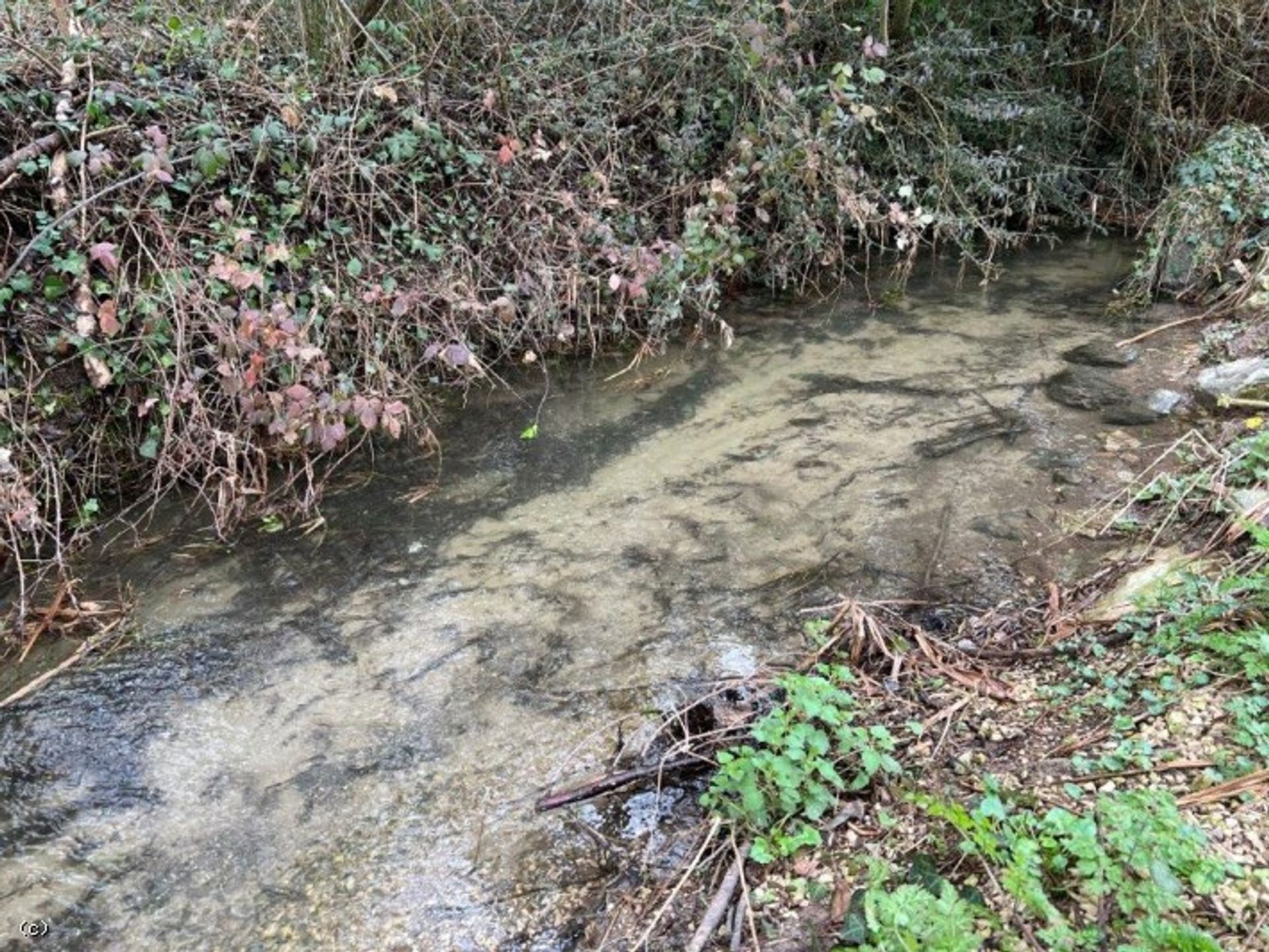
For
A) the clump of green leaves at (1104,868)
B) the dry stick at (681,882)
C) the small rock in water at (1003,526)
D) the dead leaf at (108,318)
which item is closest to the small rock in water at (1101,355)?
the small rock in water at (1003,526)

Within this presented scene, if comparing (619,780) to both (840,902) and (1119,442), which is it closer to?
(840,902)

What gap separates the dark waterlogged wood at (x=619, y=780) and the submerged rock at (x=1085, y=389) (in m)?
2.93

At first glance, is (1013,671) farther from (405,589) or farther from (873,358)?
(873,358)

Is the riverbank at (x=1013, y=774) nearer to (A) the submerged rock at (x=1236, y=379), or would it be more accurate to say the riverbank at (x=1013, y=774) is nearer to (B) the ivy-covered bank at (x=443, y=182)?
(A) the submerged rock at (x=1236, y=379)

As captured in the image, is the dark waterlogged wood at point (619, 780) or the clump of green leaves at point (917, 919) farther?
the dark waterlogged wood at point (619, 780)

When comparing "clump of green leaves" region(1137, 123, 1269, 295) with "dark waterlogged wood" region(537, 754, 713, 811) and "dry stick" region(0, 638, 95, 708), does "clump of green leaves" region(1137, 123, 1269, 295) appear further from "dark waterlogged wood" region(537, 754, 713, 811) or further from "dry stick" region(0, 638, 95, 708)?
"dry stick" region(0, 638, 95, 708)

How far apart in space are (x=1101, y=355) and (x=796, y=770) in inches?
149

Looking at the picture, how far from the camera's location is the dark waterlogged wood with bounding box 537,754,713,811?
2.33 metres

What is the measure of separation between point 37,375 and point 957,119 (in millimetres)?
6126

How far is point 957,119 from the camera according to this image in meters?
6.63

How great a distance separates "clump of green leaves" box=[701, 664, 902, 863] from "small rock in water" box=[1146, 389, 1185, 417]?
279cm

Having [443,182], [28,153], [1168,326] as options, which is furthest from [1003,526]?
[28,153]

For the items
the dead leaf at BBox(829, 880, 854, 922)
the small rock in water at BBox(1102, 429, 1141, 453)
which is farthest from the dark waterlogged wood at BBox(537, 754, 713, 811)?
the small rock in water at BBox(1102, 429, 1141, 453)

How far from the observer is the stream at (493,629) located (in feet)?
7.10
